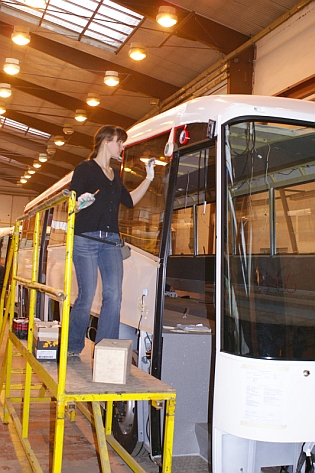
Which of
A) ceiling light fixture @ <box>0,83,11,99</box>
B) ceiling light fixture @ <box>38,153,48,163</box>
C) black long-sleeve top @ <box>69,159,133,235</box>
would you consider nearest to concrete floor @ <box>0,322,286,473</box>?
black long-sleeve top @ <box>69,159,133,235</box>

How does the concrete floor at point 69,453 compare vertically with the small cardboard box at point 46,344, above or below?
below

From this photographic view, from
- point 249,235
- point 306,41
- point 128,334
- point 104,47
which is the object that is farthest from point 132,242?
point 104,47

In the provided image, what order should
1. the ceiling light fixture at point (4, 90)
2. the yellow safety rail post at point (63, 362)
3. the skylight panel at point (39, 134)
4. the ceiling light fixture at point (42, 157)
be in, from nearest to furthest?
the yellow safety rail post at point (63, 362) → the ceiling light fixture at point (4, 90) → the skylight panel at point (39, 134) → the ceiling light fixture at point (42, 157)

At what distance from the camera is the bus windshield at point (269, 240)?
3520 millimetres

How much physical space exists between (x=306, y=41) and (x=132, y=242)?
5.88 meters

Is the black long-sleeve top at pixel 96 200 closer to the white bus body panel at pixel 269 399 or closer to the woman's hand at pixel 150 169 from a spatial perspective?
the woman's hand at pixel 150 169

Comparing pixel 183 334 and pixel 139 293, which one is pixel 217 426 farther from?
pixel 139 293

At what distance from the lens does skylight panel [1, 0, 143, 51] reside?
11.3 metres

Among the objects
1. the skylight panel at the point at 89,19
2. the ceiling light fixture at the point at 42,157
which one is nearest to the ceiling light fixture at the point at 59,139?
the ceiling light fixture at the point at 42,157

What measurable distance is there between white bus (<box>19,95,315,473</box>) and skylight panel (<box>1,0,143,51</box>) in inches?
291

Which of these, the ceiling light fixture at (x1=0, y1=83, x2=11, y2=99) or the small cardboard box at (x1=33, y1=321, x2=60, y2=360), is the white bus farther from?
the ceiling light fixture at (x1=0, y1=83, x2=11, y2=99)

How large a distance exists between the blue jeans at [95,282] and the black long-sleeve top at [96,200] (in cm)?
6

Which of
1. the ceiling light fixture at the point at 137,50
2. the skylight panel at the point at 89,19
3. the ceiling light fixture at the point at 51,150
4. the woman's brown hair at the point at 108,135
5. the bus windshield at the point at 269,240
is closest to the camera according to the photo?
the bus windshield at the point at 269,240

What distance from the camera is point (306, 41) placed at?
890 cm
